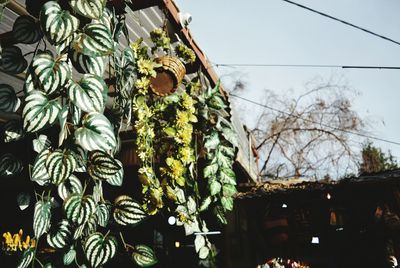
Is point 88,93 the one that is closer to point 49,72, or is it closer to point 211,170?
point 49,72

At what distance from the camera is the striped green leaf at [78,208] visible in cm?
88

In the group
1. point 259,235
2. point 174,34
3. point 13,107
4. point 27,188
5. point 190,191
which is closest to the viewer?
point 13,107

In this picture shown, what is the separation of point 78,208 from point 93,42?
0.52 metres

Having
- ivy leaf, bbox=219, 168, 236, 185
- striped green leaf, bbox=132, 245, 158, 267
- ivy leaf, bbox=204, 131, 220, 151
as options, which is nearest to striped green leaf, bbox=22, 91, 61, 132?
striped green leaf, bbox=132, 245, 158, 267

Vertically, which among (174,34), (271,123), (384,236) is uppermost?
(271,123)

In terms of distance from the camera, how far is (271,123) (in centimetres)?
1240

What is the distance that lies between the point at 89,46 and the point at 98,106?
19 cm

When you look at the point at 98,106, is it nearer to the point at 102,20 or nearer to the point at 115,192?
the point at 102,20

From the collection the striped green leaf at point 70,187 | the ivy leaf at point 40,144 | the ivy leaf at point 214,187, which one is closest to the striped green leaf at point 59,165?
the striped green leaf at point 70,187

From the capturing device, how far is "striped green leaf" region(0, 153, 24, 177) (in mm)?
1062

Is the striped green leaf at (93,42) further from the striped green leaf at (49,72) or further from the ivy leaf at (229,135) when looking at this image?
the ivy leaf at (229,135)

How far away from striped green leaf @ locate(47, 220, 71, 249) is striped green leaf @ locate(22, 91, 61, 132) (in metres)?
0.36

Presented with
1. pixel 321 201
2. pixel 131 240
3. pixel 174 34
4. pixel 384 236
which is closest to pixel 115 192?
pixel 131 240

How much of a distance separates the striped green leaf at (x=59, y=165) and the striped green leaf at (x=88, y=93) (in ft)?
0.50
